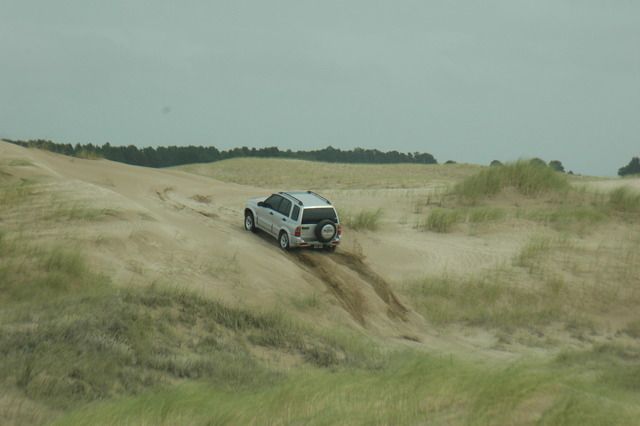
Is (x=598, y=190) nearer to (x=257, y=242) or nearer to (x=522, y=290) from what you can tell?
(x=522, y=290)

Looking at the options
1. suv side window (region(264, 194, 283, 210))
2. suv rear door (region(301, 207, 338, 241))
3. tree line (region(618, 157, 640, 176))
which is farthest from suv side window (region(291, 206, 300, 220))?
tree line (region(618, 157, 640, 176))

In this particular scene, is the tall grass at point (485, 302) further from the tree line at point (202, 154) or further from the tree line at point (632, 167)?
the tree line at point (632, 167)

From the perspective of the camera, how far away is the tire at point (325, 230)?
2098 cm

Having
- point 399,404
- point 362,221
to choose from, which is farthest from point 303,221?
point 399,404

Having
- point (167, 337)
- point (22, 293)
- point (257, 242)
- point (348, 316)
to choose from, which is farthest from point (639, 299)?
point (22, 293)

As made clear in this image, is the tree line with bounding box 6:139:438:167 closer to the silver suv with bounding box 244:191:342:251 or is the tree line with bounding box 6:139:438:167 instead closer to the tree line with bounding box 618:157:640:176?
the tree line with bounding box 618:157:640:176

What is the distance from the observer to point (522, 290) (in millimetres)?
21953

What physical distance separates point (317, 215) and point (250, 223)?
306cm

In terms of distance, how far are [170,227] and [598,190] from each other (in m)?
18.5

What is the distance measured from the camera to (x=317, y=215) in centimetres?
2119

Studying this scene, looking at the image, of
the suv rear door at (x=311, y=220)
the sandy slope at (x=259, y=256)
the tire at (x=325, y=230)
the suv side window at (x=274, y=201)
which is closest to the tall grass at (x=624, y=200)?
the sandy slope at (x=259, y=256)

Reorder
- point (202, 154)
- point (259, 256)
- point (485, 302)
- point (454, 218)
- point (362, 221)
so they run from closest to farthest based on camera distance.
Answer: point (259, 256)
point (485, 302)
point (362, 221)
point (454, 218)
point (202, 154)

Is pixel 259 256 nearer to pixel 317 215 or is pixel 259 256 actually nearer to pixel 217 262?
pixel 217 262

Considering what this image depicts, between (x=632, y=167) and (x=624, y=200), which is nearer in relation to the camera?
(x=624, y=200)
